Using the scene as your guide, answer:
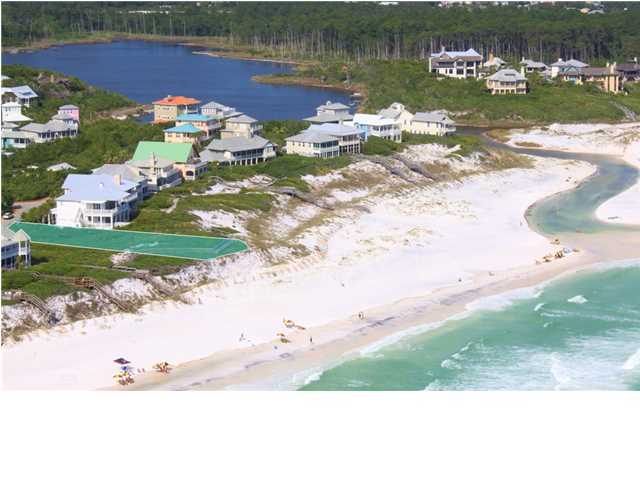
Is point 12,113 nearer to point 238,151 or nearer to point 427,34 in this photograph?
point 238,151

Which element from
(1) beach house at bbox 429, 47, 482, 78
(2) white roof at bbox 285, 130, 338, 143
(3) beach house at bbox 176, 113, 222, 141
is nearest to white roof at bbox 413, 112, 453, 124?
(2) white roof at bbox 285, 130, 338, 143

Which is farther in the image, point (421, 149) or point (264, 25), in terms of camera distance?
point (264, 25)

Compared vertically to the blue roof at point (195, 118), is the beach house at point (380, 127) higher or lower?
lower

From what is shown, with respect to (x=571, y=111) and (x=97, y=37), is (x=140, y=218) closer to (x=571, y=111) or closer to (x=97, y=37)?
(x=571, y=111)

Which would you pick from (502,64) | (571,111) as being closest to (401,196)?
(571,111)

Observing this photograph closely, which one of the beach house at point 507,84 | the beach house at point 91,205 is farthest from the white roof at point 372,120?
the beach house at point 507,84

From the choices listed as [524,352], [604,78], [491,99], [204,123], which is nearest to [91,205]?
[524,352]

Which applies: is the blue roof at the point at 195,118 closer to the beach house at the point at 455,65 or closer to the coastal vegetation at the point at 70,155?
the coastal vegetation at the point at 70,155
